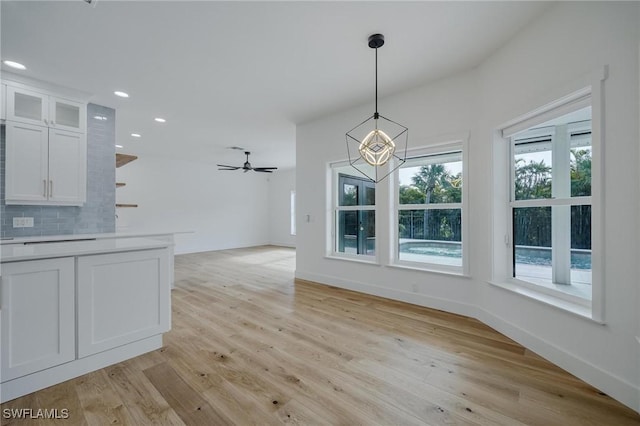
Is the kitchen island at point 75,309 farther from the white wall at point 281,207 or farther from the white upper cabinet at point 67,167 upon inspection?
the white wall at point 281,207

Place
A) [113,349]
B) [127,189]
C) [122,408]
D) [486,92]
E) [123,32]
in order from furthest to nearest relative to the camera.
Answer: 1. [127,189]
2. [486,92]
3. [123,32]
4. [113,349]
5. [122,408]

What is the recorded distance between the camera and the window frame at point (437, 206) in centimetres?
325

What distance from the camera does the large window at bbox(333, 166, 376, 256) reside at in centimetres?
431

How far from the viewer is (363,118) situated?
415cm

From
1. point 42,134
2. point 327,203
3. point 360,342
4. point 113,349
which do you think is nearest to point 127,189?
point 42,134

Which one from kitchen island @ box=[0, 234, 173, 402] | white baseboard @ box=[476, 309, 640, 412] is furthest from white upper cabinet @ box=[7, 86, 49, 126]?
white baseboard @ box=[476, 309, 640, 412]

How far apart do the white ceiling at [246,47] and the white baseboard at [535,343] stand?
275cm

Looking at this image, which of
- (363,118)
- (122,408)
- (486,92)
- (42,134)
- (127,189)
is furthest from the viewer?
(127,189)

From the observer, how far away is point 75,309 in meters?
1.99

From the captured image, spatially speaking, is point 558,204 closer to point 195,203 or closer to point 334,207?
point 334,207

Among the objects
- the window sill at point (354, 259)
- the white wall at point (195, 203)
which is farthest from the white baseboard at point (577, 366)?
the white wall at point (195, 203)

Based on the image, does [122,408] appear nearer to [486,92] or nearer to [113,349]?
[113,349]

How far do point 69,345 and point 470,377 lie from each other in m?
2.94

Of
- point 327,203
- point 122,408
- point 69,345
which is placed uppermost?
point 327,203
